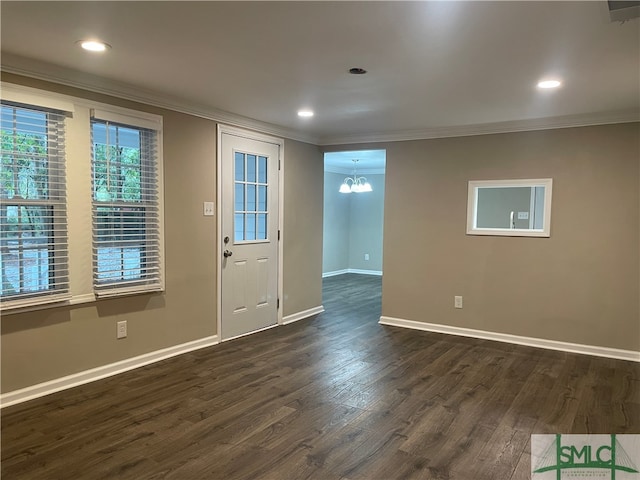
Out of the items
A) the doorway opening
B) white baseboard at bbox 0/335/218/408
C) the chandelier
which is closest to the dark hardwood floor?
white baseboard at bbox 0/335/218/408

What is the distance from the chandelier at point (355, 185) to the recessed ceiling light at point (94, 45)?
5.73 m

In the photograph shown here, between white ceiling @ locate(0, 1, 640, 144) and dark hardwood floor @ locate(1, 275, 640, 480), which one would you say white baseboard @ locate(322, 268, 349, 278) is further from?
white ceiling @ locate(0, 1, 640, 144)

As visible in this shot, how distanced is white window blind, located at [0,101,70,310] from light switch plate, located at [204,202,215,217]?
1292 mm

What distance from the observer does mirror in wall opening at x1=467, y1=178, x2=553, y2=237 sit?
4.46m

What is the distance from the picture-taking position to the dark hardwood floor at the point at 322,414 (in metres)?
2.31

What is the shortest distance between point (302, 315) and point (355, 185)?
355 centimetres

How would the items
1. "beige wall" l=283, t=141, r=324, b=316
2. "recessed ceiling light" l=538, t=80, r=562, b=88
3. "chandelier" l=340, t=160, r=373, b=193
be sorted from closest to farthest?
"recessed ceiling light" l=538, t=80, r=562, b=88
"beige wall" l=283, t=141, r=324, b=316
"chandelier" l=340, t=160, r=373, b=193

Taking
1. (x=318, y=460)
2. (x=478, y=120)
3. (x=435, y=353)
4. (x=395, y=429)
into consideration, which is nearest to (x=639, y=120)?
(x=478, y=120)

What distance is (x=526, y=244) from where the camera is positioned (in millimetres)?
4535

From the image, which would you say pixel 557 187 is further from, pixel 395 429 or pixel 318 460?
pixel 318 460

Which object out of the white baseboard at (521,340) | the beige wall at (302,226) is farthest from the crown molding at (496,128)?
the white baseboard at (521,340)

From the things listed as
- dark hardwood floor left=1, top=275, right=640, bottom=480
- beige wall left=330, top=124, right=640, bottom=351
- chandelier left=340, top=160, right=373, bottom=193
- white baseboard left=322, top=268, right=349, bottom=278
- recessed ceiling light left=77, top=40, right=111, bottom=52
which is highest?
recessed ceiling light left=77, top=40, right=111, bottom=52

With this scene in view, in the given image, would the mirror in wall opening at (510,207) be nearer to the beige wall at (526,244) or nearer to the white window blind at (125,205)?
the beige wall at (526,244)

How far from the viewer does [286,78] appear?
3.13 meters
